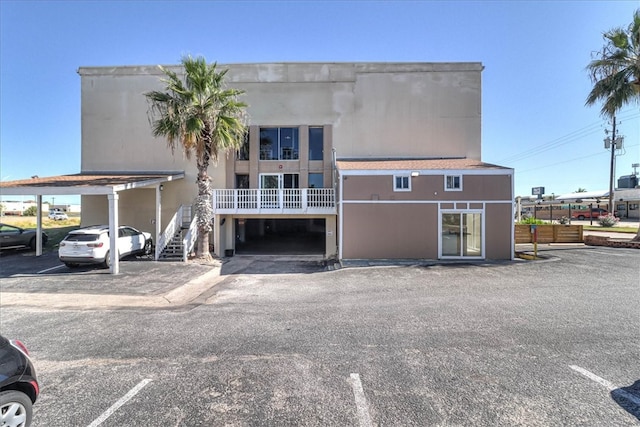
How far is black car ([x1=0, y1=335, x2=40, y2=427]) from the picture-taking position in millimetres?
2709

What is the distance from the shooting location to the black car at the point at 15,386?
2709 millimetres

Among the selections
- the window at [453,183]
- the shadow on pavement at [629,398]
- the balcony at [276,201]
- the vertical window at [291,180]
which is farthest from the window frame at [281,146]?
the shadow on pavement at [629,398]

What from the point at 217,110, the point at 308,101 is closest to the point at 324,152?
the point at 308,101

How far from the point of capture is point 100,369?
4.34 meters

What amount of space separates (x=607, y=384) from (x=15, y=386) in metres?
6.44

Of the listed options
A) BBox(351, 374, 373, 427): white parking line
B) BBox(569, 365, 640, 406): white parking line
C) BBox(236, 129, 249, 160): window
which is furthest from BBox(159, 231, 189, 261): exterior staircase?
BBox(569, 365, 640, 406): white parking line

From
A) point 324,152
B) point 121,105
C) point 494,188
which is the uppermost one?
point 121,105

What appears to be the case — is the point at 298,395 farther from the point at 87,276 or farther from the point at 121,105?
the point at 121,105

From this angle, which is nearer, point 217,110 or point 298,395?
point 298,395

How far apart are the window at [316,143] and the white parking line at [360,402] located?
15.1m

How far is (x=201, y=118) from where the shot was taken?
13352 mm

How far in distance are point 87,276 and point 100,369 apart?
8.21 m

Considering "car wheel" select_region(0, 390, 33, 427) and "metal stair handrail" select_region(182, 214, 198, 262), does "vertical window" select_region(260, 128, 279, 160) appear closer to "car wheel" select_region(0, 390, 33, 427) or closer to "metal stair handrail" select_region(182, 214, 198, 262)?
"metal stair handrail" select_region(182, 214, 198, 262)

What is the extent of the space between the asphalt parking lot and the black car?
475 mm
